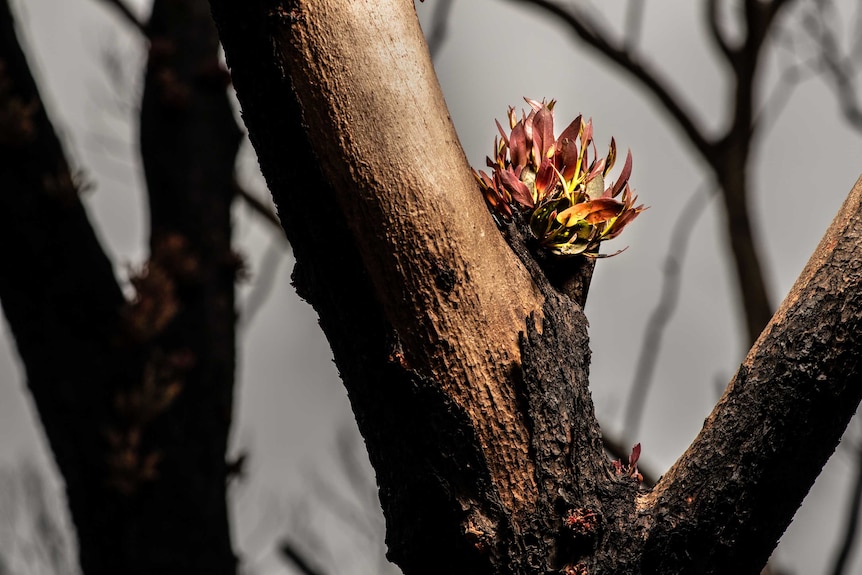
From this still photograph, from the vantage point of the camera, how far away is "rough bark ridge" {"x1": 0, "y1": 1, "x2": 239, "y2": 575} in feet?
5.23

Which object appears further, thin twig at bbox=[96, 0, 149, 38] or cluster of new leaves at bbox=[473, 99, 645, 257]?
thin twig at bbox=[96, 0, 149, 38]

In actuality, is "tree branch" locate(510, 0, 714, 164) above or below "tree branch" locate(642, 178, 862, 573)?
above

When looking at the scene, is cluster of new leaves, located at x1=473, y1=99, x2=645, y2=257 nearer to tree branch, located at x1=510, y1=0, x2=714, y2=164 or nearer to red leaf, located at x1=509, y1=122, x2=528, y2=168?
red leaf, located at x1=509, y1=122, x2=528, y2=168

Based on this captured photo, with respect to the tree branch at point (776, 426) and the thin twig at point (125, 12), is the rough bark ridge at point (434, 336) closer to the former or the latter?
the tree branch at point (776, 426)

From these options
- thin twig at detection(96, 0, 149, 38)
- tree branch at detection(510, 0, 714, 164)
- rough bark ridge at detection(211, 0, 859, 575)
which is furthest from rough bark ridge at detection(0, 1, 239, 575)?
tree branch at detection(510, 0, 714, 164)

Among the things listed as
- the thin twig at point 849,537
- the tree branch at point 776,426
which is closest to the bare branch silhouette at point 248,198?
the thin twig at point 849,537

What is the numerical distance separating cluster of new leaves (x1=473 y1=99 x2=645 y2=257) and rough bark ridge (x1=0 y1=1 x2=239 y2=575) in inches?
42.3

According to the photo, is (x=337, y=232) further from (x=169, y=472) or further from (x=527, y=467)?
(x=169, y=472)

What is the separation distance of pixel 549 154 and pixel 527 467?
0.34 metres

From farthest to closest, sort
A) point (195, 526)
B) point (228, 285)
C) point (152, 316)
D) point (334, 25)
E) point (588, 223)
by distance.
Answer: point (228, 285)
point (152, 316)
point (195, 526)
point (588, 223)
point (334, 25)

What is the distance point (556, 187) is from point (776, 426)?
321 mm

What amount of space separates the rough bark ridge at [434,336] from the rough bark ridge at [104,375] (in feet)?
3.22

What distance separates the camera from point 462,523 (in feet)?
2.46

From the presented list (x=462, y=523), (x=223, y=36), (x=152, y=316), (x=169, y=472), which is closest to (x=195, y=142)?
(x=152, y=316)
